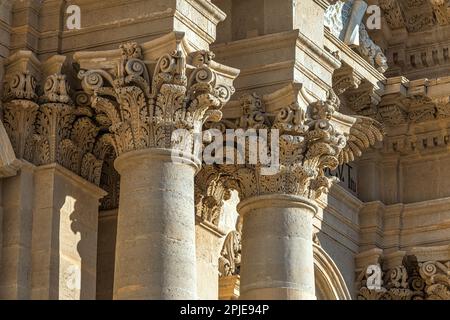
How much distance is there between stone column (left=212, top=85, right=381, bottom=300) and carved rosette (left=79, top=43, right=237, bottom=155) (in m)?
1.84

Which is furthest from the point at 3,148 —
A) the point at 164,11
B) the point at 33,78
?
the point at 164,11

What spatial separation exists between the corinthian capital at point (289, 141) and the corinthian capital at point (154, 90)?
1.63 meters

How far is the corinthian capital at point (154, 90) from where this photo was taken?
2922 centimetres

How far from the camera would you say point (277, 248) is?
30.7 meters

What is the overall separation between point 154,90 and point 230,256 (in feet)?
20.1

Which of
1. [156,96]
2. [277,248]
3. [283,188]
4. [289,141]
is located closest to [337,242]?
[283,188]

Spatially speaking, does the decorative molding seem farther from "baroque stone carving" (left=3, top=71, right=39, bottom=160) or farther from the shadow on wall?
"baroque stone carving" (left=3, top=71, right=39, bottom=160)

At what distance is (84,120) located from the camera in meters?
30.5

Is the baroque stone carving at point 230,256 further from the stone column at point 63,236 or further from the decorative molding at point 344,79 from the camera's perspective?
the stone column at point 63,236

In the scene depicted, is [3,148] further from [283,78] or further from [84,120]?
[283,78]

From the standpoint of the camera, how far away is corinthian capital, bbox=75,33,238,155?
29.2m

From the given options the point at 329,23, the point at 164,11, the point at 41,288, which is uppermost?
the point at 329,23

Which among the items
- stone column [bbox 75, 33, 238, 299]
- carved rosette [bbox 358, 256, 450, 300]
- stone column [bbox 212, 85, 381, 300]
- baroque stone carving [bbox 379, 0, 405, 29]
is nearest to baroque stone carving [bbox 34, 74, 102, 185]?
stone column [bbox 75, 33, 238, 299]

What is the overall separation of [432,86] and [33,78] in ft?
34.5
